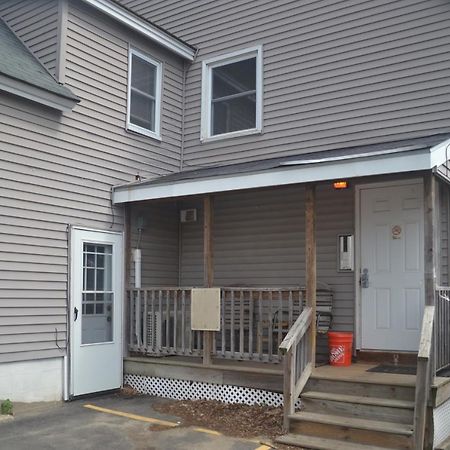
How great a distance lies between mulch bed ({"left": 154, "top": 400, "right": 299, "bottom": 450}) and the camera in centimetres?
584

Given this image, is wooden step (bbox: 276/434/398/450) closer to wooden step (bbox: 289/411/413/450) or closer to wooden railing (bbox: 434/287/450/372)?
wooden step (bbox: 289/411/413/450)

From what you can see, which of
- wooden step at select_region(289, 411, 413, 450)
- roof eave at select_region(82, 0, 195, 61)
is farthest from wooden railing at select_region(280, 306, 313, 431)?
roof eave at select_region(82, 0, 195, 61)

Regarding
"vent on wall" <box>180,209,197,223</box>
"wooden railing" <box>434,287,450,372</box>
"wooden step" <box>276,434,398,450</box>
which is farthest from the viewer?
"vent on wall" <box>180,209,197,223</box>

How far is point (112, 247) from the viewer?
7926mm

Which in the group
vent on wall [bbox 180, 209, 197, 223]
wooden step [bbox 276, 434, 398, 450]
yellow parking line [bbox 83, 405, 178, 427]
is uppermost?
vent on wall [bbox 180, 209, 197, 223]

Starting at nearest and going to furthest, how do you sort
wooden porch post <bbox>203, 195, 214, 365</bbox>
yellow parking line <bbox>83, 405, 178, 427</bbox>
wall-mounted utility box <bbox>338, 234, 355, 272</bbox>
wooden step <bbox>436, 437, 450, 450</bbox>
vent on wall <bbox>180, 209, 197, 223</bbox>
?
wooden step <bbox>436, 437, 450, 450</bbox> < yellow parking line <bbox>83, 405, 178, 427</bbox> < wooden porch post <bbox>203, 195, 214, 365</bbox> < wall-mounted utility box <bbox>338, 234, 355, 272</bbox> < vent on wall <bbox>180, 209, 197, 223</bbox>

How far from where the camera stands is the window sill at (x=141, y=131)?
27.5 ft

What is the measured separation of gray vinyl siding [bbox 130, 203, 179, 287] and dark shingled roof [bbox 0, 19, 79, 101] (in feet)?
6.91

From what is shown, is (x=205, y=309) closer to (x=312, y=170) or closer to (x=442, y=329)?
(x=312, y=170)

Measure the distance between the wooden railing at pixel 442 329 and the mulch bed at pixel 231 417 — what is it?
5.82 feet

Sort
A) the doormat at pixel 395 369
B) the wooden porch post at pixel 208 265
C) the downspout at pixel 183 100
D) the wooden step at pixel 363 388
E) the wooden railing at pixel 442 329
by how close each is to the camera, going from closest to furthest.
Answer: the wooden step at pixel 363 388, the wooden railing at pixel 442 329, the doormat at pixel 395 369, the wooden porch post at pixel 208 265, the downspout at pixel 183 100

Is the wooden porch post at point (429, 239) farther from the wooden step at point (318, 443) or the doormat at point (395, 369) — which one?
the wooden step at point (318, 443)

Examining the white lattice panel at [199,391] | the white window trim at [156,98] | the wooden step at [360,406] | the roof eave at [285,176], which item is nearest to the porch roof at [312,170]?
the roof eave at [285,176]

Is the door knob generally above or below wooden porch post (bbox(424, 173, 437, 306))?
below
